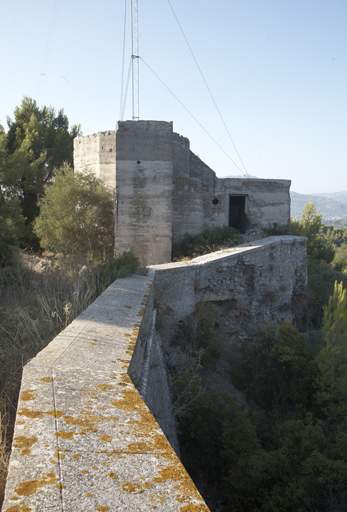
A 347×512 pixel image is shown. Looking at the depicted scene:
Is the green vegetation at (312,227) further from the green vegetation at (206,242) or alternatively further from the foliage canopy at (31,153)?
the foliage canopy at (31,153)

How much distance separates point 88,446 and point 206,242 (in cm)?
1122

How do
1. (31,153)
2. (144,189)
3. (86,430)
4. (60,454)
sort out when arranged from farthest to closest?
1. (31,153)
2. (144,189)
3. (86,430)
4. (60,454)

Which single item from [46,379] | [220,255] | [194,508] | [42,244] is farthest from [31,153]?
[194,508]

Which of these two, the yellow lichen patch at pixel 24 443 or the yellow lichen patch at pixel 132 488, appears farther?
the yellow lichen patch at pixel 24 443

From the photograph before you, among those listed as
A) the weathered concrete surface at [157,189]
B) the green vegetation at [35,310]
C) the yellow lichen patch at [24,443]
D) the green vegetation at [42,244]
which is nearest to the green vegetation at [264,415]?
the green vegetation at [35,310]

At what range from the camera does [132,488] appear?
4.65 ft

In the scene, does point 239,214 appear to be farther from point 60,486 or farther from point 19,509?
point 19,509

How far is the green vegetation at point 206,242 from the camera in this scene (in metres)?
12.4

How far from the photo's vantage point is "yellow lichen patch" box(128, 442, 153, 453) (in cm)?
165

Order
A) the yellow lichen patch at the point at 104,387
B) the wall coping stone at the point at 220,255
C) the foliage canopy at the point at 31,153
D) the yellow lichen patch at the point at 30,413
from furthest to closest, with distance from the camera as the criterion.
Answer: the foliage canopy at the point at 31,153
the wall coping stone at the point at 220,255
the yellow lichen patch at the point at 104,387
the yellow lichen patch at the point at 30,413

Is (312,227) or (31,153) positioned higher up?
(31,153)

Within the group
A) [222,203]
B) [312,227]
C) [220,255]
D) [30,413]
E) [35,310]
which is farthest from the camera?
[312,227]

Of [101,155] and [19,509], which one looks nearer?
[19,509]

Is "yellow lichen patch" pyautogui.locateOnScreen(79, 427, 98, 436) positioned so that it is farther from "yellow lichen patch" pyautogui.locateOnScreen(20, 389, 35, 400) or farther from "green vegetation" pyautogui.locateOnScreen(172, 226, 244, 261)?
"green vegetation" pyautogui.locateOnScreen(172, 226, 244, 261)
